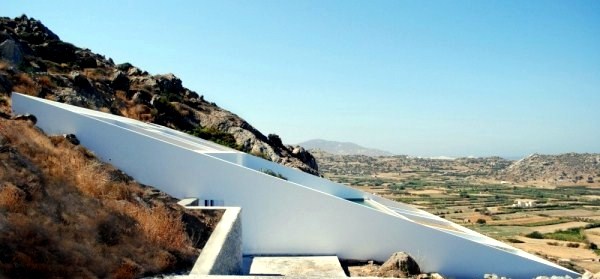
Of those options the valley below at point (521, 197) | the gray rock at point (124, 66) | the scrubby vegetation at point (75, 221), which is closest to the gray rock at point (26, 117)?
the scrubby vegetation at point (75, 221)

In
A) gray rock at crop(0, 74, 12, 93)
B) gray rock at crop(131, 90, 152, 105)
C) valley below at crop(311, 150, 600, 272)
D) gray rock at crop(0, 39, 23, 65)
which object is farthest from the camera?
valley below at crop(311, 150, 600, 272)

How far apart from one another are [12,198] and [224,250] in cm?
319

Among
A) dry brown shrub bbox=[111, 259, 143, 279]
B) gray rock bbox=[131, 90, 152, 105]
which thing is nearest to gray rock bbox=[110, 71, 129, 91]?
gray rock bbox=[131, 90, 152, 105]

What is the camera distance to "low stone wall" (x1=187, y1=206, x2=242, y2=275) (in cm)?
659

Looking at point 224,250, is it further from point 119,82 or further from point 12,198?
point 119,82

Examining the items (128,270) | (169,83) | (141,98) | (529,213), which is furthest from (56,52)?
(529,213)

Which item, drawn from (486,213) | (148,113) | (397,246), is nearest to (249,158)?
(397,246)

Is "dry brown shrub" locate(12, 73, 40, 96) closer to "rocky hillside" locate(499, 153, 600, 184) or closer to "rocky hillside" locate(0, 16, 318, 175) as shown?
"rocky hillside" locate(0, 16, 318, 175)

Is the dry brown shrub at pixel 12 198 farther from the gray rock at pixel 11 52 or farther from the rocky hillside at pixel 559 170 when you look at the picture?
the rocky hillside at pixel 559 170

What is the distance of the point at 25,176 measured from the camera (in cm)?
741

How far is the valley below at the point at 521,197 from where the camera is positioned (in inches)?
1896

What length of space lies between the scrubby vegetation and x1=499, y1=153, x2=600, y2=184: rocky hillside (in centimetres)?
13267

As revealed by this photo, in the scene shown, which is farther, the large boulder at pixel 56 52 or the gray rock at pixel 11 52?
the large boulder at pixel 56 52

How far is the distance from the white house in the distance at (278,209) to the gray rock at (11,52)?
11958 millimetres
